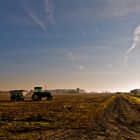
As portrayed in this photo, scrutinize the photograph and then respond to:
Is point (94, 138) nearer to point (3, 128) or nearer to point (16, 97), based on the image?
point (3, 128)

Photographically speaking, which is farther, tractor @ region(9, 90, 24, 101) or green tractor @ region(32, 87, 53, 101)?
tractor @ region(9, 90, 24, 101)

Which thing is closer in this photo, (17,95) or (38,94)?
(38,94)

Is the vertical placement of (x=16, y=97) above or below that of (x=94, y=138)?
above

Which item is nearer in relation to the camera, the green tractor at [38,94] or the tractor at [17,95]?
the green tractor at [38,94]

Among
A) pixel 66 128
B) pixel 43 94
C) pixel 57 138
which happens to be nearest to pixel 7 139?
pixel 57 138

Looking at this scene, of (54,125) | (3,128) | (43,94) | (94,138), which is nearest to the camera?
(94,138)

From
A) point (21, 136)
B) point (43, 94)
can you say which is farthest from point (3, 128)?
point (43, 94)

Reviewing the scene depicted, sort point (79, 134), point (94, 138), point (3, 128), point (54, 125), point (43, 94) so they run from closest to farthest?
point (94, 138)
point (79, 134)
point (3, 128)
point (54, 125)
point (43, 94)

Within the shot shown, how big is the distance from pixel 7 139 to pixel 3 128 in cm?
408

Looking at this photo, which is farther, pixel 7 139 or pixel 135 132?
pixel 135 132

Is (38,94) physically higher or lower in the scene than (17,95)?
lower

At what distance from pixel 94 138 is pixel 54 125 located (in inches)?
233

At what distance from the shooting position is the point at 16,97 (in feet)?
232

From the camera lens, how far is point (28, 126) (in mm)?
22297
